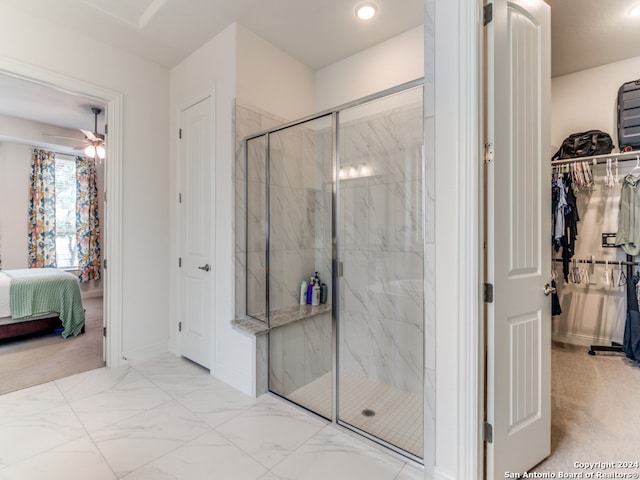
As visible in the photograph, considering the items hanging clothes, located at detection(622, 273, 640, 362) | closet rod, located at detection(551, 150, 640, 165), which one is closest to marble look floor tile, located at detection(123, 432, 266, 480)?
hanging clothes, located at detection(622, 273, 640, 362)

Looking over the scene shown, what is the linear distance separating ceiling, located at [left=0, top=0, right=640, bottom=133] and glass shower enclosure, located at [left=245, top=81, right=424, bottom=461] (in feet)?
2.11

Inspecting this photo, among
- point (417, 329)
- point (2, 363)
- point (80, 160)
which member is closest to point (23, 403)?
point (2, 363)

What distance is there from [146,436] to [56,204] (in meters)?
5.32

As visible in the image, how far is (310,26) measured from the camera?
2494mm

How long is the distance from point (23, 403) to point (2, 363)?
1053 mm

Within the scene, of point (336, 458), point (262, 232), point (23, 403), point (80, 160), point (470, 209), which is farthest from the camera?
point (80, 160)

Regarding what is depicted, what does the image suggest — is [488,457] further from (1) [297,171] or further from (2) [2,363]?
(2) [2,363]

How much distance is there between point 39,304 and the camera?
3.57 meters

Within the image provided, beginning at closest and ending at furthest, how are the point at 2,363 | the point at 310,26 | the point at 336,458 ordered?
the point at 336,458 < the point at 310,26 < the point at 2,363

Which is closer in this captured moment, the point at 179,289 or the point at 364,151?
the point at 364,151

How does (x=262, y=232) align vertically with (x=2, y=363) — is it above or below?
above

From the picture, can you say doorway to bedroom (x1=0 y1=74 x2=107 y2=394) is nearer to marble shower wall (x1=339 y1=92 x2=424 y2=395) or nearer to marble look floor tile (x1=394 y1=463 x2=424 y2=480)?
marble shower wall (x1=339 y1=92 x2=424 y2=395)

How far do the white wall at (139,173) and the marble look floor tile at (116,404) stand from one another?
57 centimetres

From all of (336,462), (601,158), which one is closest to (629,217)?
(601,158)
